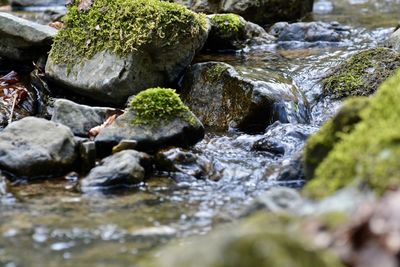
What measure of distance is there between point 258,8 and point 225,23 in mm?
2699

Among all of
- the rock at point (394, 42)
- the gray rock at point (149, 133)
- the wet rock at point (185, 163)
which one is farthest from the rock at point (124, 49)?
the rock at point (394, 42)

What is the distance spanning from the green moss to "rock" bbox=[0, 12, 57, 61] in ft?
9.30

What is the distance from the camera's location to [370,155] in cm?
316

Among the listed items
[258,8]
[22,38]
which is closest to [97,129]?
[22,38]

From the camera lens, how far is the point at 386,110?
11.8 feet

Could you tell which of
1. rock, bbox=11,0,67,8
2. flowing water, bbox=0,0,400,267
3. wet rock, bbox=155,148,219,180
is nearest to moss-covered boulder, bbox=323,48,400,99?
flowing water, bbox=0,0,400,267

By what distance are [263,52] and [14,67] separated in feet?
13.3

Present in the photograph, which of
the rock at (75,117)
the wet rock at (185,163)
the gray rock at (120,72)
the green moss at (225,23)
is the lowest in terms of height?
the wet rock at (185,163)

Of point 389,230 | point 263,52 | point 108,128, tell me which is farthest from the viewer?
point 263,52

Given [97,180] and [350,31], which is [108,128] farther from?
[350,31]

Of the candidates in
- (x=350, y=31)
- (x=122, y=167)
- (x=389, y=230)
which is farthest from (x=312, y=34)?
(x=389, y=230)

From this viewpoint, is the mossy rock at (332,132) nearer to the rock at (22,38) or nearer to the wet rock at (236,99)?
the wet rock at (236,99)

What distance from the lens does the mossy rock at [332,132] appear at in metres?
3.89

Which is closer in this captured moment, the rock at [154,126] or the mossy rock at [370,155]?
the mossy rock at [370,155]
